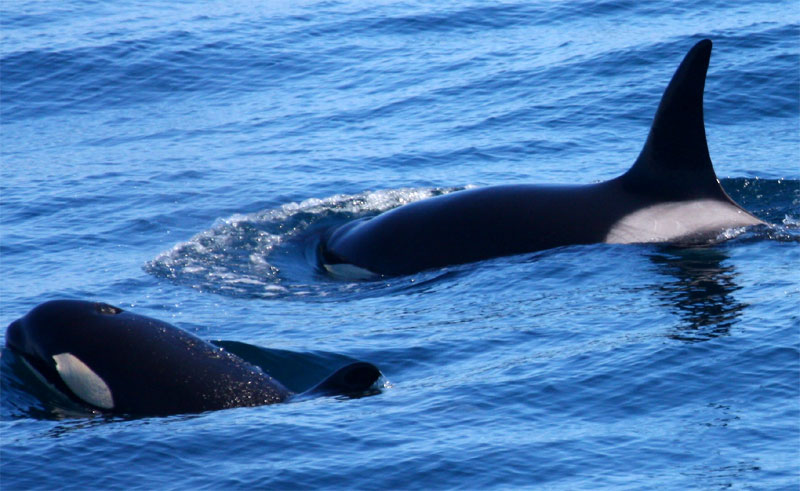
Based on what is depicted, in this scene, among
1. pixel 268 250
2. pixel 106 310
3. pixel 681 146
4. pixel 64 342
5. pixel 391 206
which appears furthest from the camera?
pixel 391 206

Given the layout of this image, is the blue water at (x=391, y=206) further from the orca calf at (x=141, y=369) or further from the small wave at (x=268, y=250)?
the orca calf at (x=141, y=369)

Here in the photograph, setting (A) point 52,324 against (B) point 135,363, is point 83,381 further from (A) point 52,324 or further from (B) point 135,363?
(A) point 52,324

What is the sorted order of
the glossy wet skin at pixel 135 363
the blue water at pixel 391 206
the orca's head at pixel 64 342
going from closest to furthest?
the blue water at pixel 391 206 → the glossy wet skin at pixel 135 363 → the orca's head at pixel 64 342

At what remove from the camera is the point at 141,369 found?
1055 centimetres

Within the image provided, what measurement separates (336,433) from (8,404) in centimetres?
302

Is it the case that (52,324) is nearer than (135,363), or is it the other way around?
(135,363)

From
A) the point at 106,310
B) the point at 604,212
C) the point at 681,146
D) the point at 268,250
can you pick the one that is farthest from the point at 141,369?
the point at 681,146

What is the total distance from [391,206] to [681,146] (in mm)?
5263

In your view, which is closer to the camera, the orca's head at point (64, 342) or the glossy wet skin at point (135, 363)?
the glossy wet skin at point (135, 363)

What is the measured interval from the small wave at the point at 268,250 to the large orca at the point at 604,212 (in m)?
0.93

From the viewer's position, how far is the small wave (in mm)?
15727

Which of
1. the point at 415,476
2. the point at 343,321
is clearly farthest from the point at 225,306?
the point at 415,476

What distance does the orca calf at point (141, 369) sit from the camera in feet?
34.3

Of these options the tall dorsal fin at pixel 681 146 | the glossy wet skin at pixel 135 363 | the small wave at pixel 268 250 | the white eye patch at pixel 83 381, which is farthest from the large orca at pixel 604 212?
the white eye patch at pixel 83 381
